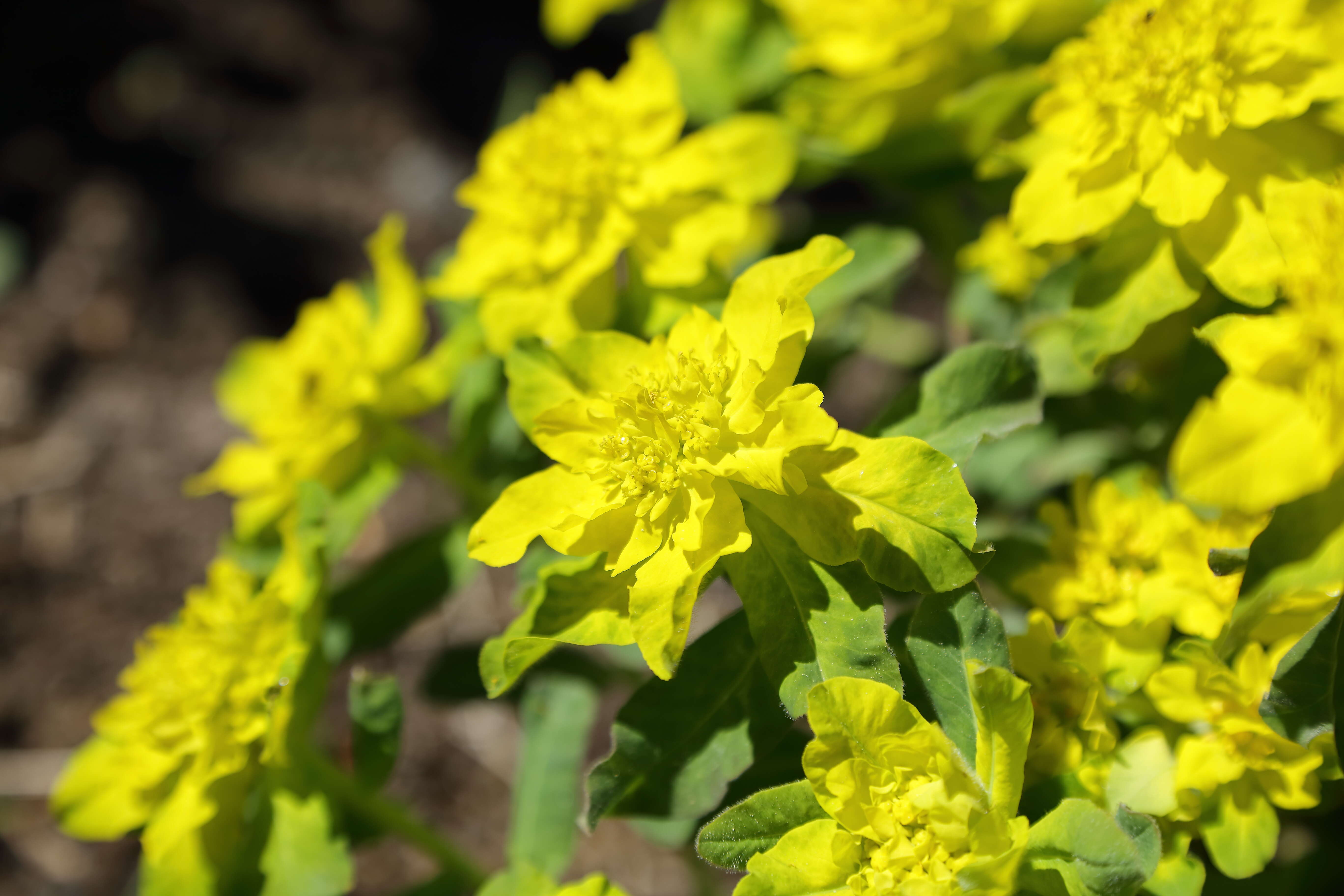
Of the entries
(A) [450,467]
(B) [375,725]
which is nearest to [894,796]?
(B) [375,725]

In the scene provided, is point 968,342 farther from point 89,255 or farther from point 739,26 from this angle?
point 89,255

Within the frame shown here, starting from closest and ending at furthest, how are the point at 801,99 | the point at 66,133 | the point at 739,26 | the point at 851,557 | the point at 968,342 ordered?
1. the point at 851,557
2. the point at 801,99
3. the point at 968,342
4. the point at 739,26
5. the point at 66,133

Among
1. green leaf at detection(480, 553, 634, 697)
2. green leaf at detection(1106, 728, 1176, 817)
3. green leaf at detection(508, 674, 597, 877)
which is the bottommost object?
green leaf at detection(508, 674, 597, 877)

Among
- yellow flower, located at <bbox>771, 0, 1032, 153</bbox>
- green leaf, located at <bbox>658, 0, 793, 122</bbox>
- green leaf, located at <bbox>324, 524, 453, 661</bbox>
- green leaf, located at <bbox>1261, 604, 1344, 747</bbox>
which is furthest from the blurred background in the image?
green leaf, located at <bbox>1261, 604, 1344, 747</bbox>

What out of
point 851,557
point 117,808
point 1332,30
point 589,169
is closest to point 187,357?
point 117,808

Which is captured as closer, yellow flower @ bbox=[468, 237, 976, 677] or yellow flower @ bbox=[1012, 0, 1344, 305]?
yellow flower @ bbox=[468, 237, 976, 677]

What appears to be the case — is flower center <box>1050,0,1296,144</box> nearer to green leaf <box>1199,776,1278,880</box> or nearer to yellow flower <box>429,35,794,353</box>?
yellow flower <box>429,35,794,353</box>

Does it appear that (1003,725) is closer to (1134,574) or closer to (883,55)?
(1134,574)
